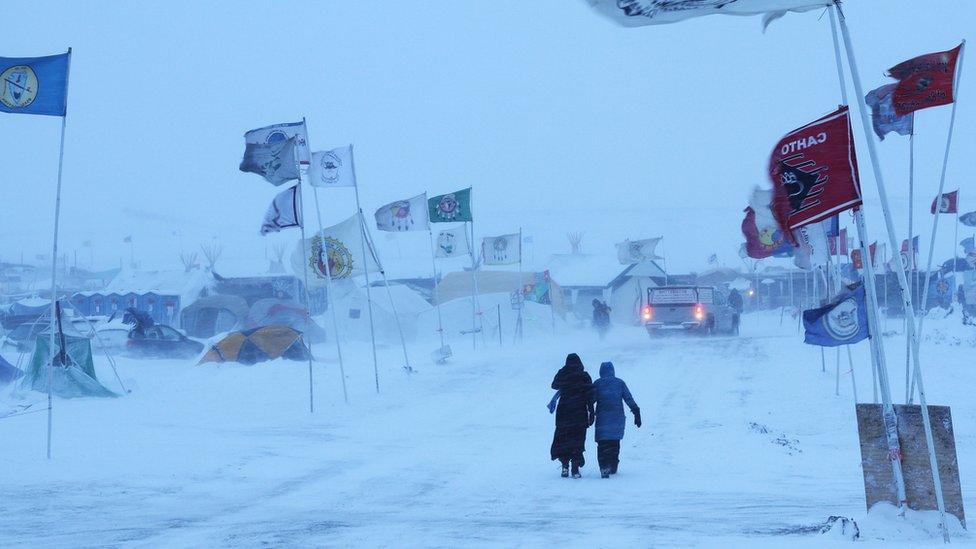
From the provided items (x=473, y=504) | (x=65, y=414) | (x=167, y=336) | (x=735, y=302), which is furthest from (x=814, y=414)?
(x=735, y=302)

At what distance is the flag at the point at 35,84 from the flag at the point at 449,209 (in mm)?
16149

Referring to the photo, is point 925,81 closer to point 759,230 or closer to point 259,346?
point 759,230

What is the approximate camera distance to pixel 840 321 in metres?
8.16

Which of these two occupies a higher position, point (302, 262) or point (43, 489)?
point (302, 262)

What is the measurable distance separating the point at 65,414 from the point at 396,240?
11183 cm

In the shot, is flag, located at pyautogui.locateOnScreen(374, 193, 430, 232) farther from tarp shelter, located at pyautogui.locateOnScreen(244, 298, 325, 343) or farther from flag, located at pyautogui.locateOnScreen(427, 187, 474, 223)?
tarp shelter, located at pyautogui.locateOnScreen(244, 298, 325, 343)

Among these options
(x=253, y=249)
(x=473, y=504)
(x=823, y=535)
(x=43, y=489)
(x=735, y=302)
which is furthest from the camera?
(x=253, y=249)

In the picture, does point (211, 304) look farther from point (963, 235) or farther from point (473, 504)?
point (963, 235)

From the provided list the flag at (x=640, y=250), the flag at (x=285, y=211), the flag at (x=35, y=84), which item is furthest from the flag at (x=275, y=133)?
the flag at (x=640, y=250)

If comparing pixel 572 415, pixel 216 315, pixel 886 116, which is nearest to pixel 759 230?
pixel 886 116

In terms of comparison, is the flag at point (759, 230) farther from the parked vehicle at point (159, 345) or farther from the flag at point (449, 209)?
the parked vehicle at point (159, 345)

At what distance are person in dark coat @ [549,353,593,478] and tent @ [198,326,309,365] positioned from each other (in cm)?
1548

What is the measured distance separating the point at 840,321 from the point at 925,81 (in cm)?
327

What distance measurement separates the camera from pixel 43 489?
9.97 m
